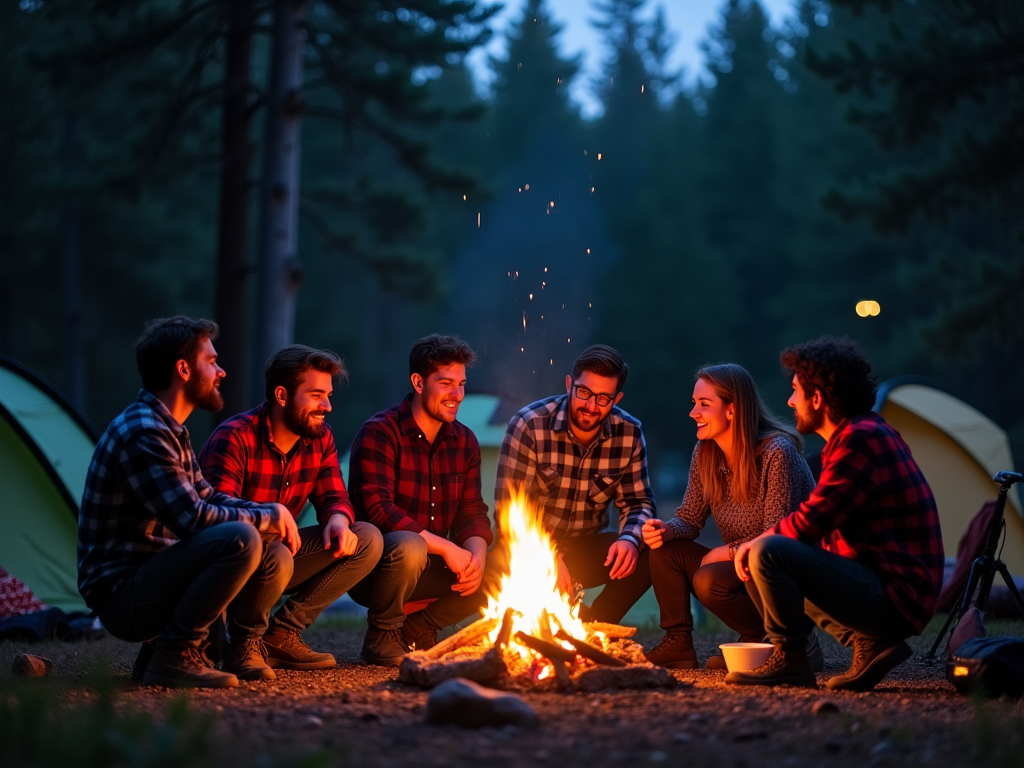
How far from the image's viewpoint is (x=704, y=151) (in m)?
36.6

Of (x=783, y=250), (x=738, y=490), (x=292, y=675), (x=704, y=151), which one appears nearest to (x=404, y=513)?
(x=292, y=675)

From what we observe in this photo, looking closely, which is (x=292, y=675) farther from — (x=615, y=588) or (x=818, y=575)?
(x=818, y=575)

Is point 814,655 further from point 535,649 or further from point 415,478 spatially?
point 415,478

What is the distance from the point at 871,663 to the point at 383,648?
2337 mm

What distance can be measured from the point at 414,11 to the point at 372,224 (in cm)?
497

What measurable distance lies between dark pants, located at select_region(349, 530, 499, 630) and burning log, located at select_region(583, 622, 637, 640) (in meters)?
0.79

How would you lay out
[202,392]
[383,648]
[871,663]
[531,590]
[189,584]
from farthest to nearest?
[383,648] < [531,590] < [202,392] < [871,663] < [189,584]

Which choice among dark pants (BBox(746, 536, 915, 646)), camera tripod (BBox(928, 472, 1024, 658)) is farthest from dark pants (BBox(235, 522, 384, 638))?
camera tripod (BBox(928, 472, 1024, 658))

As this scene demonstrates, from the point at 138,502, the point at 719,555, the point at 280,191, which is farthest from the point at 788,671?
the point at 280,191

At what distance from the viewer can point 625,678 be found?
441 cm

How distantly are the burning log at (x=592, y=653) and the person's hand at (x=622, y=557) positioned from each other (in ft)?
2.83

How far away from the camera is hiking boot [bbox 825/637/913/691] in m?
4.46

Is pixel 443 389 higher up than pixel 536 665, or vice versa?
pixel 443 389

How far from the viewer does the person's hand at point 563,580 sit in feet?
16.9
